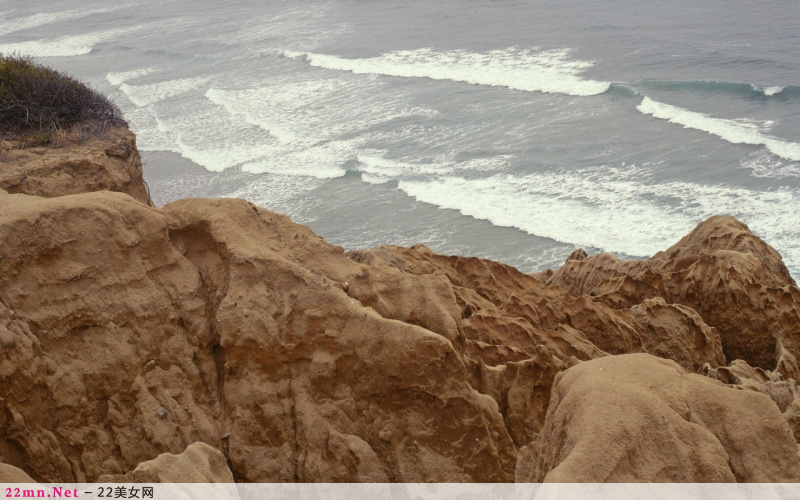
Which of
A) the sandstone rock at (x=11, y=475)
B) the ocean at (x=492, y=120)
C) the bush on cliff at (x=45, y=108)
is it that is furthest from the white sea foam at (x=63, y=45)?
the sandstone rock at (x=11, y=475)

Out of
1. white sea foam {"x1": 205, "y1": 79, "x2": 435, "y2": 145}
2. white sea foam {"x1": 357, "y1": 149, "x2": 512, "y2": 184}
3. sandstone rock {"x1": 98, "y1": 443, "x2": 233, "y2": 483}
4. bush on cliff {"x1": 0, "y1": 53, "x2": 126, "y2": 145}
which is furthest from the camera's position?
white sea foam {"x1": 205, "y1": 79, "x2": 435, "y2": 145}

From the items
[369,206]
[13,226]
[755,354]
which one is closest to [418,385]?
[13,226]

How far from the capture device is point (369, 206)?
77.4ft

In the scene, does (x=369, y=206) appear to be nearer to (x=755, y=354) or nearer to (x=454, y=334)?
(x=755, y=354)

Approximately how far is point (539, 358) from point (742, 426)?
10.0ft

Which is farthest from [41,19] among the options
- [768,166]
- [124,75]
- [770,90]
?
[768,166]

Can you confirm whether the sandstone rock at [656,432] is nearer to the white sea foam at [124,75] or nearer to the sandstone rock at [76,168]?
the sandstone rock at [76,168]

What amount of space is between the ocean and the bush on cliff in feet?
30.7

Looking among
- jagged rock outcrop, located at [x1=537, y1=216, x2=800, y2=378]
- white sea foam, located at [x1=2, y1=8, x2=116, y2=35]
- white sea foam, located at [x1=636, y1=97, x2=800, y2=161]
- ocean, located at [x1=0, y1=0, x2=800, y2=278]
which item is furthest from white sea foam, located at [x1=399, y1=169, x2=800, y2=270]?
white sea foam, located at [x1=2, y1=8, x2=116, y2=35]

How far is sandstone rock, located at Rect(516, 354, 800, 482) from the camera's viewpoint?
211 inches

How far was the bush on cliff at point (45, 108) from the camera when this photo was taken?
11.7m

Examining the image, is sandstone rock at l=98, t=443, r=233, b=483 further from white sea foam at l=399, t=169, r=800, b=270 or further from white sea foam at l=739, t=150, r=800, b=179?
white sea foam at l=739, t=150, r=800, b=179

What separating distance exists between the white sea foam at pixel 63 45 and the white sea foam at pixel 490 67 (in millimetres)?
16798

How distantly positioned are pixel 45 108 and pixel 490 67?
28.2 m
